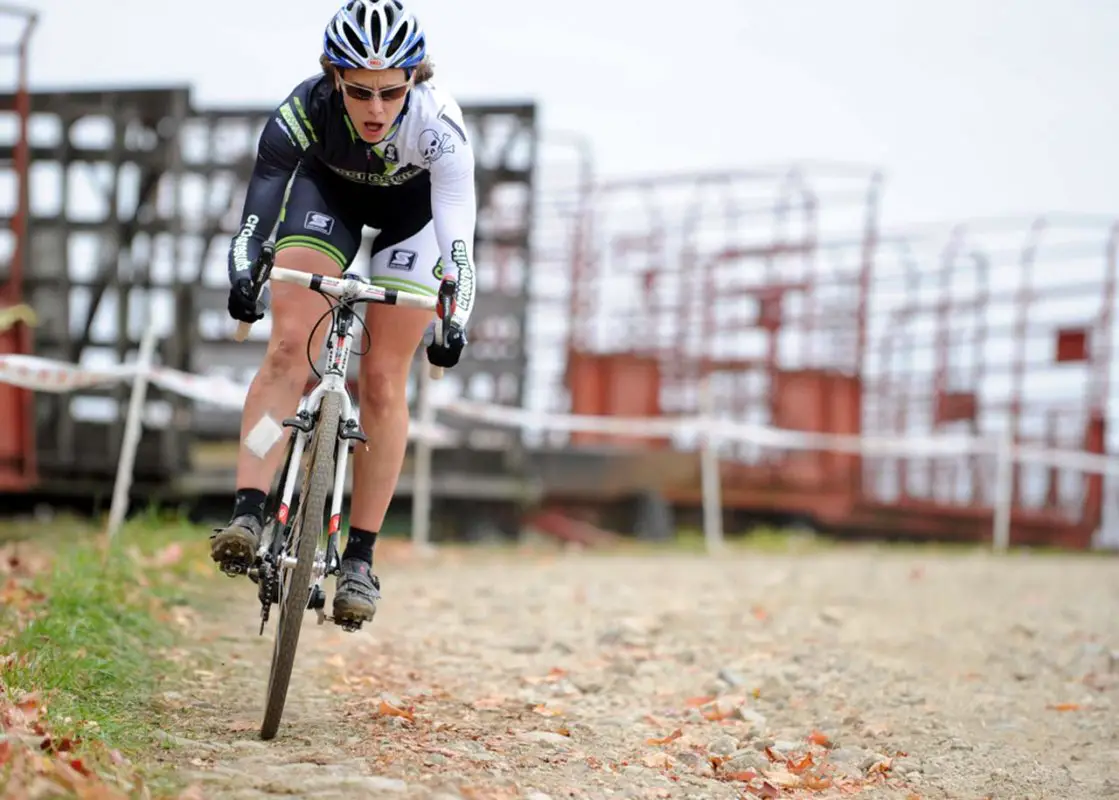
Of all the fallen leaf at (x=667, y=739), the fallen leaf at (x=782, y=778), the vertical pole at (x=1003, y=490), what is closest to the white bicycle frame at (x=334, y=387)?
the fallen leaf at (x=667, y=739)

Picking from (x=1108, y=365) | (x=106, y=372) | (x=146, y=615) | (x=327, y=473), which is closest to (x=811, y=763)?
(x=327, y=473)

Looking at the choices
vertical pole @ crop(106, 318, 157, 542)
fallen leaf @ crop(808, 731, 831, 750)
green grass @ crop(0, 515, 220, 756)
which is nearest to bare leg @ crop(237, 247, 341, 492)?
green grass @ crop(0, 515, 220, 756)

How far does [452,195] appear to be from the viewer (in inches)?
167

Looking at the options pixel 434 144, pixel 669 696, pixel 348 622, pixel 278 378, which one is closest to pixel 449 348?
pixel 278 378

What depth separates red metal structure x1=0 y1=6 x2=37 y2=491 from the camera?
32.5ft

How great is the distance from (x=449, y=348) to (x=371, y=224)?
754 mm

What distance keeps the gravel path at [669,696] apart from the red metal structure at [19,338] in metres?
3.23

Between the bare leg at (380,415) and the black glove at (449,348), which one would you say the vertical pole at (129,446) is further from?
the black glove at (449,348)

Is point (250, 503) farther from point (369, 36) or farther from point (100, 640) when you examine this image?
point (369, 36)

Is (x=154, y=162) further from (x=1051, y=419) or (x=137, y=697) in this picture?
(x=1051, y=419)

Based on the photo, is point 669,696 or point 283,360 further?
point 669,696

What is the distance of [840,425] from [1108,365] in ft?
11.3

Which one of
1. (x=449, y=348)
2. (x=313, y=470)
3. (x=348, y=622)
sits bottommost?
(x=348, y=622)

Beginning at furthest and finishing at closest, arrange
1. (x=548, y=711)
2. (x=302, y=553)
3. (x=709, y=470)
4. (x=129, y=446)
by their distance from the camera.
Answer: (x=709, y=470) < (x=129, y=446) < (x=548, y=711) < (x=302, y=553)
